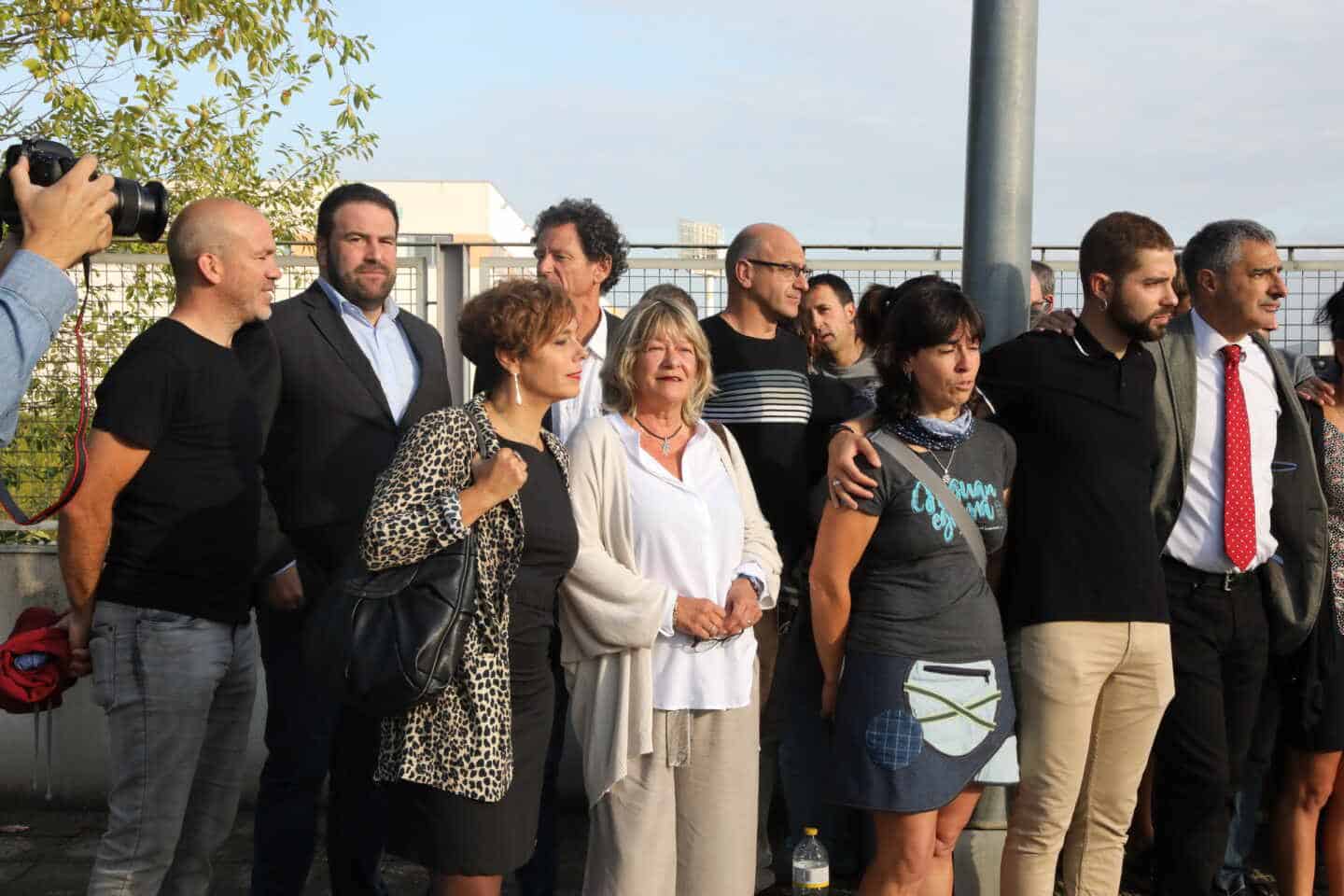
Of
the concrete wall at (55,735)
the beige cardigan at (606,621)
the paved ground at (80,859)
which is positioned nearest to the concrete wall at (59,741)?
the concrete wall at (55,735)

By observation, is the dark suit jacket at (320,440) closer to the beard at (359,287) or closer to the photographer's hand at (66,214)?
the beard at (359,287)

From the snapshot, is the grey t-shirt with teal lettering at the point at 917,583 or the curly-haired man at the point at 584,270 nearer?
the grey t-shirt with teal lettering at the point at 917,583

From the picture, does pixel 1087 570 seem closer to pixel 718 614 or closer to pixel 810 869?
pixel 718 614

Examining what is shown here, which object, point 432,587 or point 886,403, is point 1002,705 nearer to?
point 886,403

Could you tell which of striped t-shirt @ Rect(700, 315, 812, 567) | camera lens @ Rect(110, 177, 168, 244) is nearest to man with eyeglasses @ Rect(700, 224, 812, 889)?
striped t-shirt @ Rect(700, 315, 812, 567)

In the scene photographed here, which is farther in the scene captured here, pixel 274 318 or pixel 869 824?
pixel 869 824

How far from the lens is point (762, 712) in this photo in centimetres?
520

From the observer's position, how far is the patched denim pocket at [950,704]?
3900mm

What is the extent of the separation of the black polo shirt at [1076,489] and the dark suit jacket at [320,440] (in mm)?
1980

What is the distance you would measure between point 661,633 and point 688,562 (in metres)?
0.23

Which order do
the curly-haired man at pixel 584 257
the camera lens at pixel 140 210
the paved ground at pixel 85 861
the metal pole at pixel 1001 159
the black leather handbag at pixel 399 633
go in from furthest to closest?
1. the paved ground at pixel 85 861
2. the curly-haired man at pixel 584 257
3. the metal pole at pixel 1001 159
4. the black leather handbag at pixel 399 633
5. the camera lens at pixel 140 210

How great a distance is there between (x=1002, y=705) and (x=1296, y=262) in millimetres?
3337

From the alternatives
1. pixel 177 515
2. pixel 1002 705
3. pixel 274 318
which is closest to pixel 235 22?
pixel 274 318

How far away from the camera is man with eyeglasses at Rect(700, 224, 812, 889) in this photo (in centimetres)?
488
